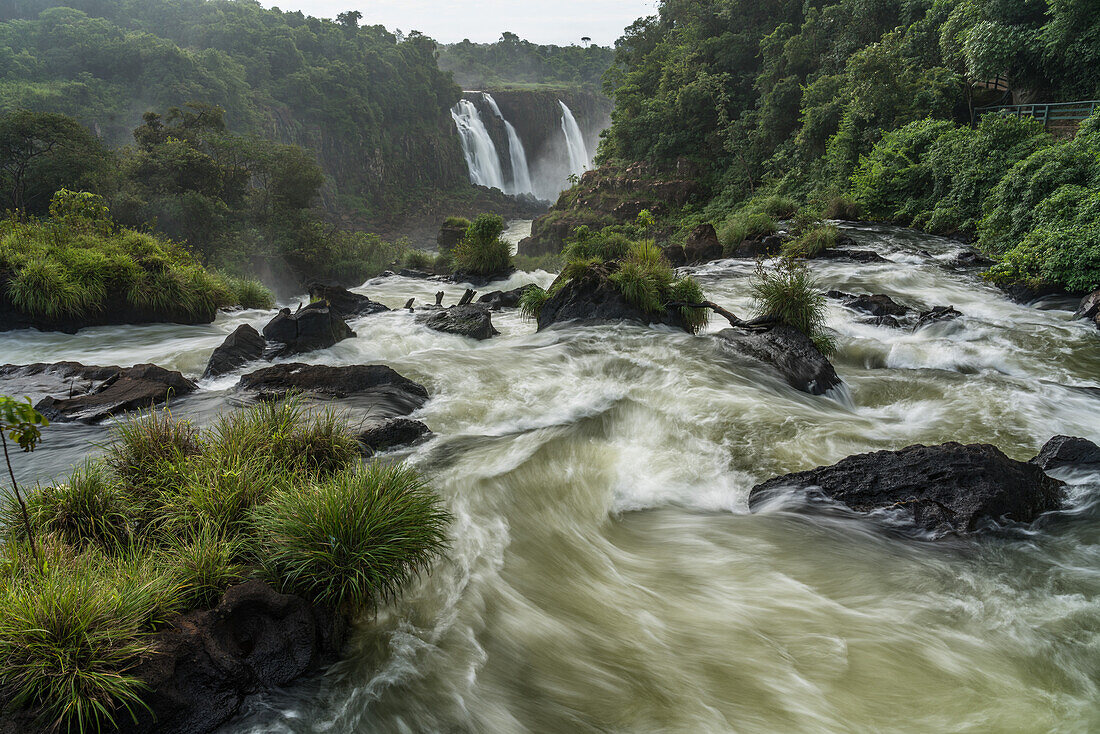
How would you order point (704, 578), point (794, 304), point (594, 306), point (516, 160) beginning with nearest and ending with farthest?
point (704, 578) → point (794, 304) → point (594, 306) → point (516, 160)

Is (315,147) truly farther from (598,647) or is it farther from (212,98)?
(598,647)

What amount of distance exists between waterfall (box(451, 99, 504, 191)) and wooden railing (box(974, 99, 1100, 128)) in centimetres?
4536

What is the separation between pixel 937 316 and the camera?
1084cm

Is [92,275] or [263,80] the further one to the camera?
[263,80]

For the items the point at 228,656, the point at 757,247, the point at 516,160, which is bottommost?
the point at 228,656

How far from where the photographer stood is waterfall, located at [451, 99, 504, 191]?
190ft

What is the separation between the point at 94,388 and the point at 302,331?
3333 mm

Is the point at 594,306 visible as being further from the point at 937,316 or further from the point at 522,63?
the point at 522,63

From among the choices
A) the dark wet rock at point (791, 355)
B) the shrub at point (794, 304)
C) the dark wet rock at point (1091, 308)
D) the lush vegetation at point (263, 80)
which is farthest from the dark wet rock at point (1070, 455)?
the lush vegetation at point (263, 80)

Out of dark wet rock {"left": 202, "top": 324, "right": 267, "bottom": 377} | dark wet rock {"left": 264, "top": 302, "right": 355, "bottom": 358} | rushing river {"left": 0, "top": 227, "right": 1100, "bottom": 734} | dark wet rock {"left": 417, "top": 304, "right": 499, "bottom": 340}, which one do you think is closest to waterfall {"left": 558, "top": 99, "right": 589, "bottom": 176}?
dark wet rock {"left": 417, "top": 304, "right": 499, "bottom": 340}

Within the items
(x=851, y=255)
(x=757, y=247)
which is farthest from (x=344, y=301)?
(x=851, y=255)

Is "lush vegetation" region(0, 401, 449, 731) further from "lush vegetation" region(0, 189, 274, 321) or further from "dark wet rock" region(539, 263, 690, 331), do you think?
"lush vegetation" region(0, 189, 274, 321)

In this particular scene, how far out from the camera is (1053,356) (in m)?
9.23

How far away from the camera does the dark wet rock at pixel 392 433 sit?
19.2ft
